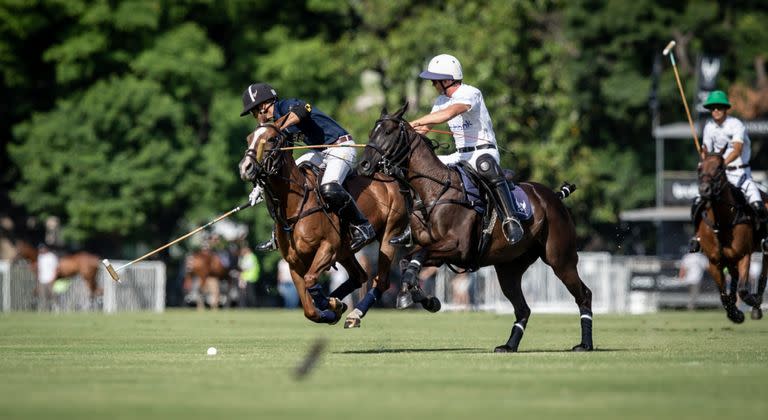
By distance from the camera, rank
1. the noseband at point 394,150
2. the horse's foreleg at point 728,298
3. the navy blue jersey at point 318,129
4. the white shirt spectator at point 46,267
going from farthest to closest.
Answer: the white shirt spectator at point 46,267 < the horse's foreleg at point 728,298 < the navy blue jersey at point 318,129 < the noseband at point 394,150

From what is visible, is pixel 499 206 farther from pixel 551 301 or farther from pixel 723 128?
pixel 551 301

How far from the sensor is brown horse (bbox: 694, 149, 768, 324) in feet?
66.6

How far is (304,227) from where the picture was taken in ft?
52.7

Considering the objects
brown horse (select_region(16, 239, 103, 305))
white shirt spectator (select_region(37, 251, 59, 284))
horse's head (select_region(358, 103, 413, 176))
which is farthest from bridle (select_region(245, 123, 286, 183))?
brown horse (select_region(16, 239, 103, 305))

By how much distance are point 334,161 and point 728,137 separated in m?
6.75

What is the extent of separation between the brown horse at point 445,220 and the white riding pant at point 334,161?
1.36m

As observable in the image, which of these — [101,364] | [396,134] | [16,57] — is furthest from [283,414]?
[16,57]

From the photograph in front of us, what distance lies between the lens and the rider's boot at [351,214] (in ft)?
53.3

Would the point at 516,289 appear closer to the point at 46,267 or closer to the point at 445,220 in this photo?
the point at 445,220

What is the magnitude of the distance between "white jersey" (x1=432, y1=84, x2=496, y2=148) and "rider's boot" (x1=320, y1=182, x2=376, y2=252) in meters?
1.41

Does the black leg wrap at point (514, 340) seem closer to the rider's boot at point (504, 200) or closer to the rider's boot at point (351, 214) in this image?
the rider's boot at point (504, 200)

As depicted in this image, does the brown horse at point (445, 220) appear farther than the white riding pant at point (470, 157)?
No

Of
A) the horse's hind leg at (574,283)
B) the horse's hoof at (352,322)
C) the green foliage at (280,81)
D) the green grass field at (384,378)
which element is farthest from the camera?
the green foliage at (280,81)

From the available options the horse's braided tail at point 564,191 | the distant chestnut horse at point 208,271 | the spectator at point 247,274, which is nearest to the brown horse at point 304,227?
the horse's braided tail at point 564,191
